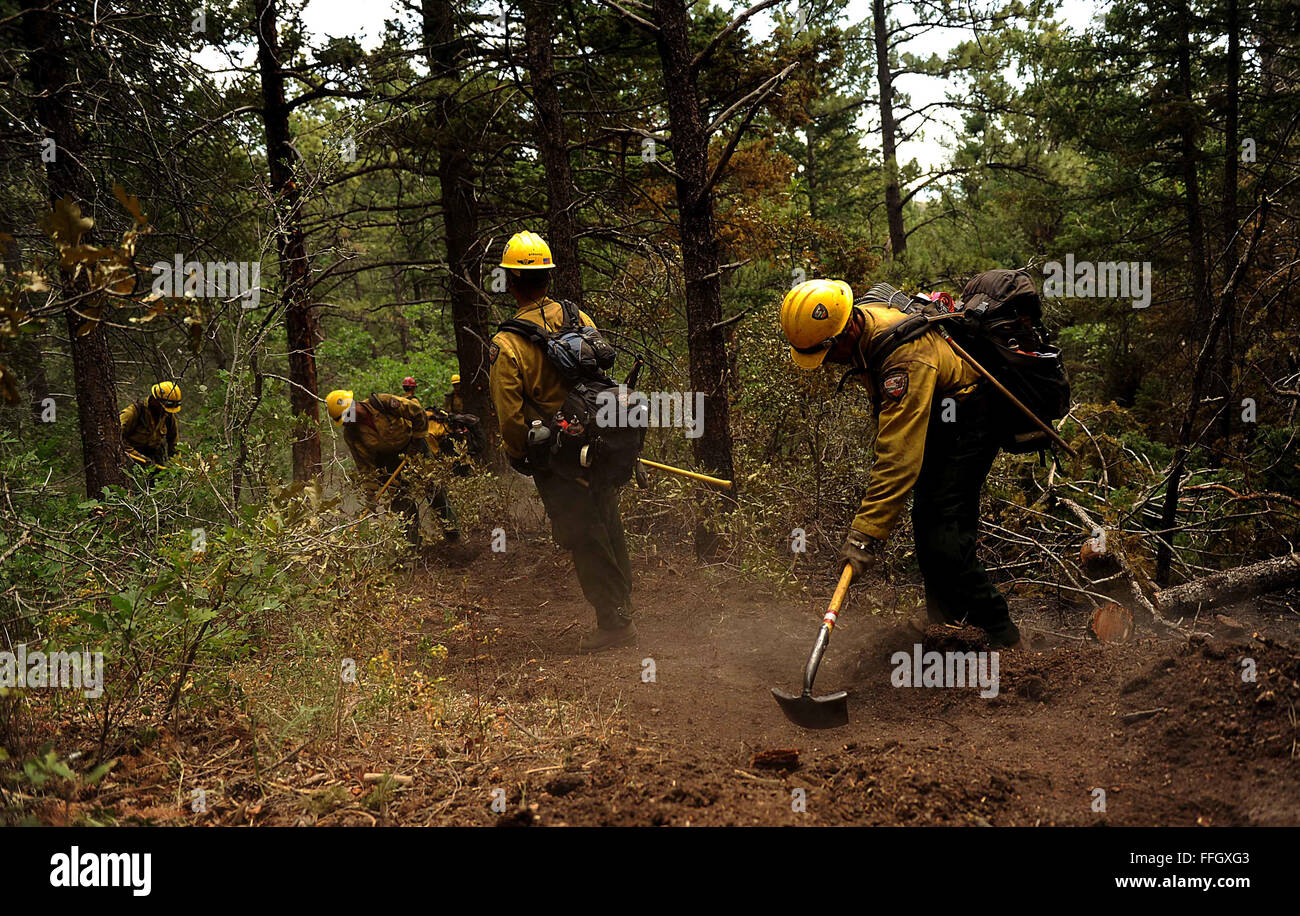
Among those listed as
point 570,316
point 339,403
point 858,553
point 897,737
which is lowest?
point 897,737

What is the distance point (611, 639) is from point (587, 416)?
164 centimetres

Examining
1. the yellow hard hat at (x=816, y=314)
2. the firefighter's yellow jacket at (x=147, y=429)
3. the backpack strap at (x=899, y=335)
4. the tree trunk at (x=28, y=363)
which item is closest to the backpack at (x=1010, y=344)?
the backpack strap at (x=899, y=335)

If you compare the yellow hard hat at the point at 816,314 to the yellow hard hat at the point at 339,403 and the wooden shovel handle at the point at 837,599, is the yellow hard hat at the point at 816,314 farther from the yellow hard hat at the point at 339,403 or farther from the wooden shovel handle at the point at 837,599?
the yellow hard hat at the point at 339,403

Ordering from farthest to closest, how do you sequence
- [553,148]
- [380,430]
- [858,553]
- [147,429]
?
[147,429], [380,430], [553,148], [858,553]

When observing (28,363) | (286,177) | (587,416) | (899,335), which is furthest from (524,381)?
(28,363)

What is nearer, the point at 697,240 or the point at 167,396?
the point at 697,240

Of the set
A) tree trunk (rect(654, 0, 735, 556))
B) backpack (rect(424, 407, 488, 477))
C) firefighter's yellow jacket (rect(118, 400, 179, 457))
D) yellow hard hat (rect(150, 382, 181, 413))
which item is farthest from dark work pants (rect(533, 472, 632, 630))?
firefighter's yellow jacket (rect(118, 400, 179, 457))

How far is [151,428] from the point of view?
33.3ft

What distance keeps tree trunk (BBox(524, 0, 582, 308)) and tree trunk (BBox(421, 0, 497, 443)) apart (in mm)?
1063

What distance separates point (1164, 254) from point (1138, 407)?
9.75 ft

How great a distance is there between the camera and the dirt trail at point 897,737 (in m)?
2.99

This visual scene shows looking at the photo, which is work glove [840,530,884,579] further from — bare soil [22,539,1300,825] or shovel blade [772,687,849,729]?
bare soil [22,539,1300,825]

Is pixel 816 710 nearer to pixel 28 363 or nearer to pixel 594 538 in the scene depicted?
pixel 594 538
